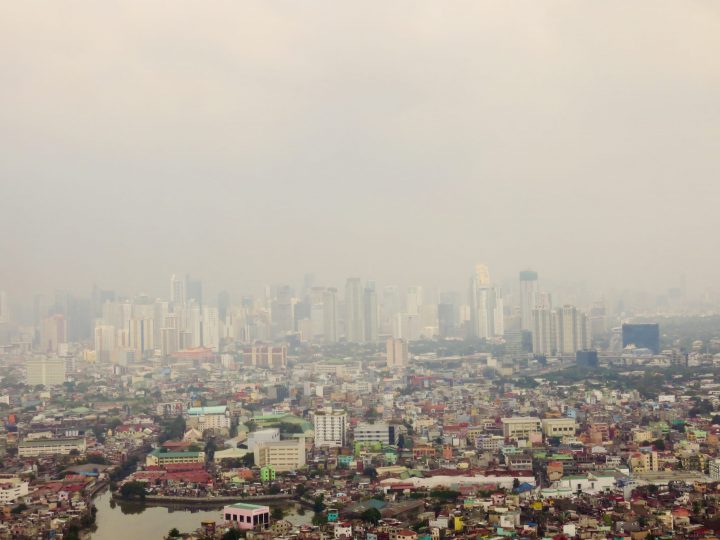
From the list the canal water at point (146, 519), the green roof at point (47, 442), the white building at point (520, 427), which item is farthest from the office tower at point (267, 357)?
the canal water at point (146, 519)

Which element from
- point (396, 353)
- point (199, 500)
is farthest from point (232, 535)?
point (396, 353)

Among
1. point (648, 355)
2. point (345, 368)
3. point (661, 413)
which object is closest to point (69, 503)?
point (661, 413)

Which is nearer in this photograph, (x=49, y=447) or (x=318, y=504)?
(x=318, y=504)

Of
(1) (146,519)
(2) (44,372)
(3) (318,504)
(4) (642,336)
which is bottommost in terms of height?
(1) (146,519)

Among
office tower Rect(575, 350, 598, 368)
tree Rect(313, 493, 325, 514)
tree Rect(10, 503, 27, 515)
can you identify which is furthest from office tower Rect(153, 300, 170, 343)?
tree Rect(313, 493, 325, 514)

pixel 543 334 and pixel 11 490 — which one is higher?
pixel 543 334

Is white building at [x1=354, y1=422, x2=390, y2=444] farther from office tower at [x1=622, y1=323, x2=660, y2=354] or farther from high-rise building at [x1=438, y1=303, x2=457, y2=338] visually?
high-rise building at [x1=438, y1=303, x2=457, y2=338]

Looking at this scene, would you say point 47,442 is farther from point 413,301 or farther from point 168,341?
point 413,301
